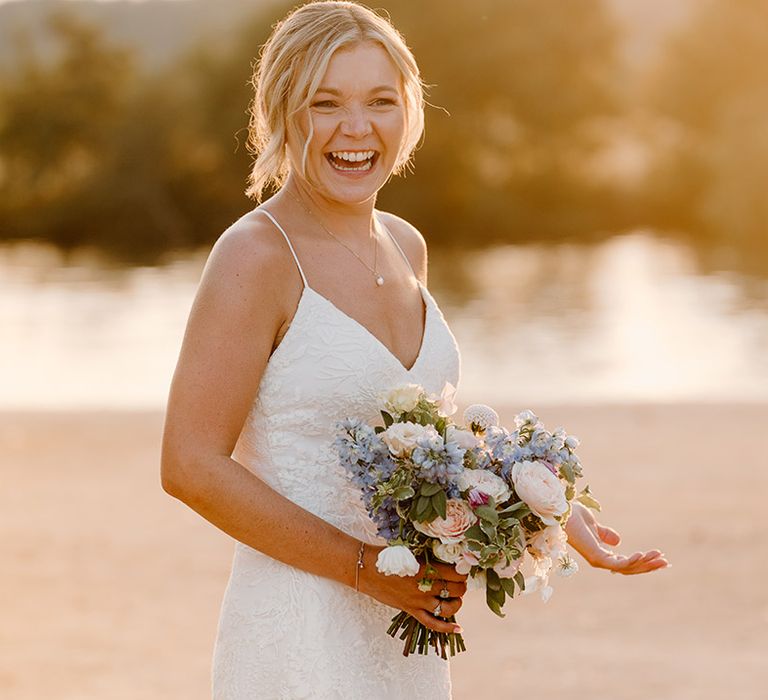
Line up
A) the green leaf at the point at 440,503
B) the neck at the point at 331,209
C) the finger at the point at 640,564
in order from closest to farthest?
the green leaf at the point at 440,503 → the neck at the point at 331,209 → the finger at the point at 640,564

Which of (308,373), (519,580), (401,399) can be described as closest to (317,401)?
(308,373)

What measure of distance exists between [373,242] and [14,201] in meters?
44.1

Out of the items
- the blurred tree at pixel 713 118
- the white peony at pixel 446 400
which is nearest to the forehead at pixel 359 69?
the white peony at pixel 446 400

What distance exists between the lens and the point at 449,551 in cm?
248

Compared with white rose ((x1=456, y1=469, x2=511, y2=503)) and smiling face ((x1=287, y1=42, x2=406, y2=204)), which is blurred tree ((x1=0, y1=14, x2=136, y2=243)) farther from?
white rose ((x1=456, y1=469, x2=511, y2=503))

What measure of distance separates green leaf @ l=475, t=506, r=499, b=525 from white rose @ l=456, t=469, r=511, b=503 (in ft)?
0.11

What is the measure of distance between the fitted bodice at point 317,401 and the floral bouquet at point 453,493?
11 centimetres

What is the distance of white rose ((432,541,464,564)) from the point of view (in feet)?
8.14

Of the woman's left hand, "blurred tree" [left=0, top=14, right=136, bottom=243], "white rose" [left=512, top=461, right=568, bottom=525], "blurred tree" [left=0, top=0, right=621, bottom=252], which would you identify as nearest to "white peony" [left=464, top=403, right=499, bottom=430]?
"white rose" [left=512, top=461, right=568, bottom=525]

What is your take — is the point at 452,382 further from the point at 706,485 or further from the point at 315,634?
the point at 706,485

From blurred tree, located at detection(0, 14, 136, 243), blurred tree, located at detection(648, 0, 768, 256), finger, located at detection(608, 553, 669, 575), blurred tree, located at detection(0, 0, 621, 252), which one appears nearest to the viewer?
finger, located at detection(608, 553, 669, 575)

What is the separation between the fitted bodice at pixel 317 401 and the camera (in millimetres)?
2635

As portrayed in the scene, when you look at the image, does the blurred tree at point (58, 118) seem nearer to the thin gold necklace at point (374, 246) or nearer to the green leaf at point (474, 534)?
the thin gold necklace at point (374, 246)

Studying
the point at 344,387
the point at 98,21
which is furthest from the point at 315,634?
the point at 98,21
